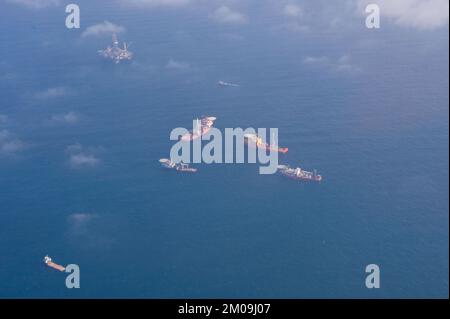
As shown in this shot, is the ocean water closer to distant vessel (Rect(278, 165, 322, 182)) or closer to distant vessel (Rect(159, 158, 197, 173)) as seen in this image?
distant vessel (Rect(159, 158, 197, 173))

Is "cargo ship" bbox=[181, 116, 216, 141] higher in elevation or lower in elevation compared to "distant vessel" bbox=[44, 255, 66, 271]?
higher

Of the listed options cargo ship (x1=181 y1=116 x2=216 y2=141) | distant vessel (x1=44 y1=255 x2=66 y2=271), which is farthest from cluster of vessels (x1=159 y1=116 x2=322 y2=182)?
distant vessel (x1=44 y1=255 x2=66 y2=271)

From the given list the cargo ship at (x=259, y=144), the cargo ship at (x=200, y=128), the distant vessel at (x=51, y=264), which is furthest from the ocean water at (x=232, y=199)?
the cargo ship at (x=259, y=144)

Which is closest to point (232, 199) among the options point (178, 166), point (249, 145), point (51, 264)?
point (178, 166)

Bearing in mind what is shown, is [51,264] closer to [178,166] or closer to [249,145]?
[178,166]

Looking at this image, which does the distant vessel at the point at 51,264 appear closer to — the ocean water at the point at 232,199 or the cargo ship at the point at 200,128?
the ocean water at the point at 232,199
